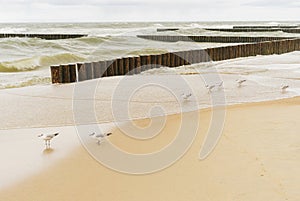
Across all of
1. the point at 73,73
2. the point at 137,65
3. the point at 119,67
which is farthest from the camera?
the point at 137,65

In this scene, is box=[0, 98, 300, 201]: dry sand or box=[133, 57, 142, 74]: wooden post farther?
box=[133, 57, 142, 74]: wooden post

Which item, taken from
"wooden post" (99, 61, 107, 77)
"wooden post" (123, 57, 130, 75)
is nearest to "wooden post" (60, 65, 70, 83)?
"wooden post" (99, 61, 107, 77)

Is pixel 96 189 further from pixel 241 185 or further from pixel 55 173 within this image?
pixel 241 185

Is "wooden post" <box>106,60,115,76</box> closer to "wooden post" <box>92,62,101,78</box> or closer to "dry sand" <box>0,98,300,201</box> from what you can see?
"wooden post" <box>92,62,101,78</box>

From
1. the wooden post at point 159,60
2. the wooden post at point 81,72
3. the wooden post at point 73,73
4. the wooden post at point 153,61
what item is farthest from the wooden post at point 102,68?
the wooden post at point 159,60

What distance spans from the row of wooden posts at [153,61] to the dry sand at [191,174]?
4.80 metres

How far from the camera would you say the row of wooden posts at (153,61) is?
9.34 m

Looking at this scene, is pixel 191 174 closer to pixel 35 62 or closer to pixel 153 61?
pixel 153 61

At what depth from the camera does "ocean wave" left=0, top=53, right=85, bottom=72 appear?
45.3 feet

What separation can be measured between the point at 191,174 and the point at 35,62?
494 inches

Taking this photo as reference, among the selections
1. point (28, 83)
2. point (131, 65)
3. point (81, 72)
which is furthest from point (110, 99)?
point (131, 65)

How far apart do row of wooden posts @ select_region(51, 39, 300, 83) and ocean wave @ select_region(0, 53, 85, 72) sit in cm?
439

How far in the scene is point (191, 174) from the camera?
3.50 m

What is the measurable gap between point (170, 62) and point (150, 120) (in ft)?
25.6
